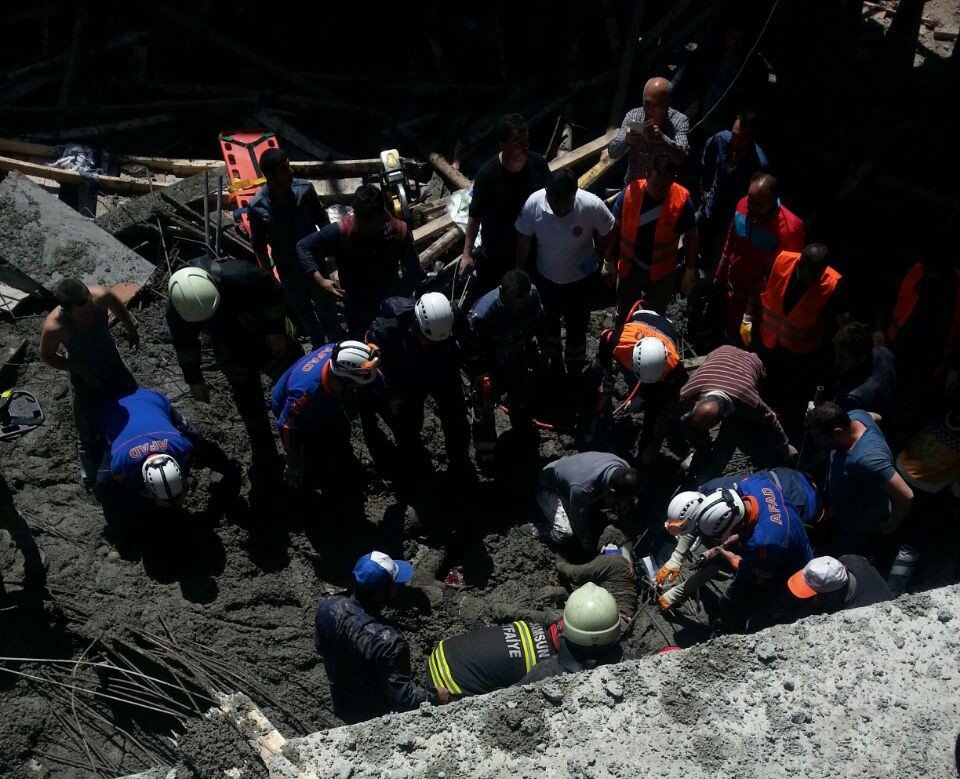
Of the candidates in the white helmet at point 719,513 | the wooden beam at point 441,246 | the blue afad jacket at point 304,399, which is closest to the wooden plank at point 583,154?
the wooden beam at point 441,246

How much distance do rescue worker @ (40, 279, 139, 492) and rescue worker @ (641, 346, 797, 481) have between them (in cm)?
407

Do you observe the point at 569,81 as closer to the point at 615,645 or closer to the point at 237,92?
the point at 237,92

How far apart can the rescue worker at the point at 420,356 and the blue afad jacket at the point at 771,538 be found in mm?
2133

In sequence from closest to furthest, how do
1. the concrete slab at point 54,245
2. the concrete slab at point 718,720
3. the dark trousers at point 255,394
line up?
the concrete slab at point 718,720 → the dark trousers at point 255,394 → the concrete slab at point 54,245

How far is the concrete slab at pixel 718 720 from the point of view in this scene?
4.28 m

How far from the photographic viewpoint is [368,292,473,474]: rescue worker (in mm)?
6203

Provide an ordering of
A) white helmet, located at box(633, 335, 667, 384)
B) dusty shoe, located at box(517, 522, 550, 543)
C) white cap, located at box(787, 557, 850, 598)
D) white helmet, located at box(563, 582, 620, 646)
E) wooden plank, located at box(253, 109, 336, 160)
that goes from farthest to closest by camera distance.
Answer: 1. wooden plank, located at box(253, 109, 336, 160)
2. dusty shoe, located at box(517, 522, 550, 543)
3. white helmet, located at box(633, 335, 667, 384)
4. white helmet, located at box(563, 582, 620, 646)
5. white cap, located at box(787, 557, 850, 598)

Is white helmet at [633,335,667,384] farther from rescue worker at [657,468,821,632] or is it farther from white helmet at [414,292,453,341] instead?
white helmet at [414,292,453,341]

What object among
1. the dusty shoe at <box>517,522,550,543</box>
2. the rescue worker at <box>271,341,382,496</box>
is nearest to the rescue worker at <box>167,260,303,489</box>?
the rescue worker at <box>271,341,382,496</box>

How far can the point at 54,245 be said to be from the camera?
821cm

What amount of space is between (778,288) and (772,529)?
1879 mm

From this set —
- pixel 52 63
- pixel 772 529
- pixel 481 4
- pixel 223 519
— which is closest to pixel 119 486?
pixel 223 519

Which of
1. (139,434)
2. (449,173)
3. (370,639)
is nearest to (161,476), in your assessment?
(139,434)

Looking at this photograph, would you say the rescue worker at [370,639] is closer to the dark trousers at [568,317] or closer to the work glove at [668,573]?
the work glove at [668,573]
